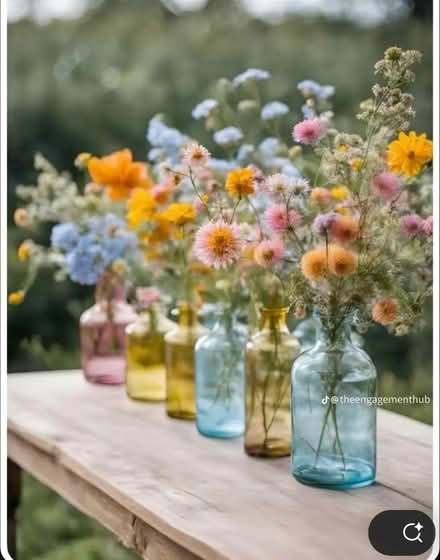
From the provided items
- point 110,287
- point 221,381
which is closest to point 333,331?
point 221,381

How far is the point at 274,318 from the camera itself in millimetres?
1095

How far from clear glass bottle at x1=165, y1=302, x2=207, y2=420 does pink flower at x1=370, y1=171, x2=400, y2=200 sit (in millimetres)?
475

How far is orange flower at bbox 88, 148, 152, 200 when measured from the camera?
135 centimetres

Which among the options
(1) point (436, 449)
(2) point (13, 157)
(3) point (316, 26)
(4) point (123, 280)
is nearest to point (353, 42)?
(3) point (316, 26)

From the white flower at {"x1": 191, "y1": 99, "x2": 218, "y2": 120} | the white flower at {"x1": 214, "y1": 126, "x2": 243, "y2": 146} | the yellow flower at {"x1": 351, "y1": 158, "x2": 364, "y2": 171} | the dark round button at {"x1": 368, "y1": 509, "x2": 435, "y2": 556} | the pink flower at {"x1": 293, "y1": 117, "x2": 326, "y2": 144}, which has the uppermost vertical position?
the white flower at {"x1": 191, "y1": 99, "x2": 218, "y2": 120}

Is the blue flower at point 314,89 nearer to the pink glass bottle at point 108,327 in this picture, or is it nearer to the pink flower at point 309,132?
the pink flower at point 309,132

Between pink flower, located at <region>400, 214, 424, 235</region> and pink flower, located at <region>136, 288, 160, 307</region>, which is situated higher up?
pink flower, located at <region>400, 214, 424, 235</region>

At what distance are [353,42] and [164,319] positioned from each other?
5.81 feet

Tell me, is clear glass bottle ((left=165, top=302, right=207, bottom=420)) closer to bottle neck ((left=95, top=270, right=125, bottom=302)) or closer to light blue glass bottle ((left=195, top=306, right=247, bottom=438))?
light blue glass bottle ((left=195, top=306, right=247, bottom=438))

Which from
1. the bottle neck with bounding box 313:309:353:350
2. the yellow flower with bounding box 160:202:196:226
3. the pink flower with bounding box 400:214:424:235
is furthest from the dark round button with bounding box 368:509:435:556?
the yellow flower with bounding box 160:202:196:226

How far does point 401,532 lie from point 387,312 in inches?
8.9

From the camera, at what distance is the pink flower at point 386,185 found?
904mm

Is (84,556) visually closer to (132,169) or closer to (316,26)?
(132,169)

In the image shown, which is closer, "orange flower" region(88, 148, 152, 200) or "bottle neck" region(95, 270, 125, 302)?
"orange flower" region(88, 148, 152, 200)
